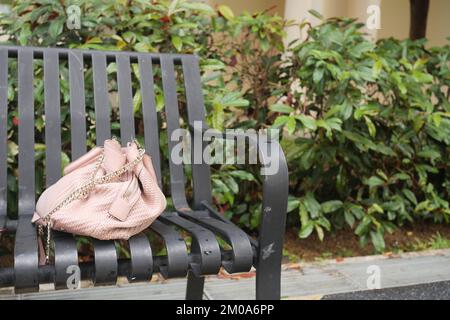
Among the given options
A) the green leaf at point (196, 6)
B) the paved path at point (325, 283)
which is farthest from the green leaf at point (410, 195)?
the green leaf at point (196, 6)

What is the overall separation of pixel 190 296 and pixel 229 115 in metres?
0.99

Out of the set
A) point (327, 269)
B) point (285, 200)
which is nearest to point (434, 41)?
point (327, 269)

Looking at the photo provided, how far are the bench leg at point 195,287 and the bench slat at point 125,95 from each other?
0.57 metres

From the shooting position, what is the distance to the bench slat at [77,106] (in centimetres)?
194

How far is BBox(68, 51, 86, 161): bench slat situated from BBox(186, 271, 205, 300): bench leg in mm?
615

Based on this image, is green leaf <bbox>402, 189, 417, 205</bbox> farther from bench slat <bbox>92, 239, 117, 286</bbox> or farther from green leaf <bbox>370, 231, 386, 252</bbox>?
bench slat <bbox>92, 239, 117, 286</bbox>

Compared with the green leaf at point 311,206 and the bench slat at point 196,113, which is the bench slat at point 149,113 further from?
the green leaf at point 311,206

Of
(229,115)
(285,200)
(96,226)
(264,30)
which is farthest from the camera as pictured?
(264,30)

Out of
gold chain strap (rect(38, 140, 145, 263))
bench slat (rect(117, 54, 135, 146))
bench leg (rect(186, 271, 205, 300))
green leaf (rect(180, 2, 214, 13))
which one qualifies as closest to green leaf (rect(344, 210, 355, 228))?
bench leg (rect(186, 271, 205, 300))

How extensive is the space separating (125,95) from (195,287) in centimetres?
76

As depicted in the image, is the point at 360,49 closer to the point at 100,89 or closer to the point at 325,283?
the point at 325,283

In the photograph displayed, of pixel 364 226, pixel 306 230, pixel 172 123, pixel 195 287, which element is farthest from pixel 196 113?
pixel 364 226

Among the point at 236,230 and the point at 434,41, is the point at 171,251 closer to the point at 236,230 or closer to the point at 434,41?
the point at 236,230
